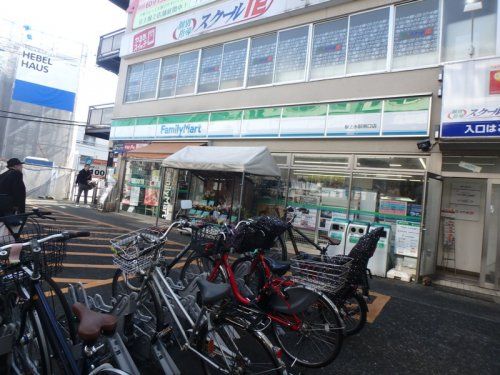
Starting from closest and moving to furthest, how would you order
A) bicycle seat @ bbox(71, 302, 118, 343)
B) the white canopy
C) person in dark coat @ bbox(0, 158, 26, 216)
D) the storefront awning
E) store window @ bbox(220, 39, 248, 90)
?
bicycle seat @ bbox(71, 302, 118, 343) < person in dark coat @ bbox(0, 158, 26, 216) < the white canopy < store window @ bbox(220, 39, 248, 90) < the storefront awning

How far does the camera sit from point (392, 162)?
8211 millimetres

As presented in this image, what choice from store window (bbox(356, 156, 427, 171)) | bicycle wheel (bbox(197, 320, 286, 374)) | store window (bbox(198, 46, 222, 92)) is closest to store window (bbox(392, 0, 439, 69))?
store window (bbox(356, 156, 427, 171))

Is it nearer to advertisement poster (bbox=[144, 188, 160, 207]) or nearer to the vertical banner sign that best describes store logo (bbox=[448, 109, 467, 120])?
advertisement poster (bbox=[144, 188, 160, 207])

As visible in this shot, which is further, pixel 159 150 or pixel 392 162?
pixel 159 150

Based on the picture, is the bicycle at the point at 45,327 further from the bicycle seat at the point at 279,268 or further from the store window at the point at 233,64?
the store window at the point at 233,64

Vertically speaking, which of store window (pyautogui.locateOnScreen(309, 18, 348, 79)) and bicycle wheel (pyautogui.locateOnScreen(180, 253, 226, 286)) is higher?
store window (pyautogui.locateOnScreen(309, 18, 348, 79))

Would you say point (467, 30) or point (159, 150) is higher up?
point (467, 30)

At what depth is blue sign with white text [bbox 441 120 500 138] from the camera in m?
6.62

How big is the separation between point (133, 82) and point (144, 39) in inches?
74.8

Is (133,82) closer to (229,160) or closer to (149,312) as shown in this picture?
(229,160)

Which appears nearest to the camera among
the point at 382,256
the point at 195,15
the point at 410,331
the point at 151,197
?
the point at 410,331

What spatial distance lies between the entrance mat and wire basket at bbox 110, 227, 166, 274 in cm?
309

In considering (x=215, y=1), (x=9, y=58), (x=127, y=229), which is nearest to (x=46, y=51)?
(x=9, y=58)

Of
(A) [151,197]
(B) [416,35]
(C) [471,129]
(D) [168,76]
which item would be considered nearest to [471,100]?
(C) [471,129]
